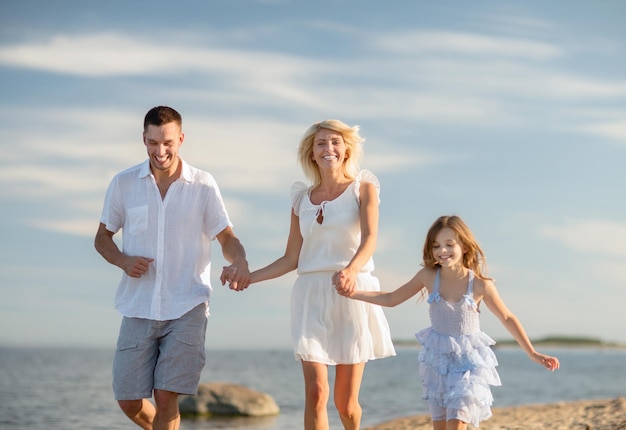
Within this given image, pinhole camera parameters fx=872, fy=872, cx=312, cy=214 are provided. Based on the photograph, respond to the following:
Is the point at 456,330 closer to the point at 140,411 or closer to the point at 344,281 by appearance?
the point at 344,281

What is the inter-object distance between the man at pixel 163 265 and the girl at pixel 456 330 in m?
1.05

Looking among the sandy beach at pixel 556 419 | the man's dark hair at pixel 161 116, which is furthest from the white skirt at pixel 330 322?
the sandy beach at pixel 556 419

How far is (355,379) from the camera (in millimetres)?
5918

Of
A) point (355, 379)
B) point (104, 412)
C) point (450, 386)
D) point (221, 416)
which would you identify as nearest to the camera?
point (450, 386)

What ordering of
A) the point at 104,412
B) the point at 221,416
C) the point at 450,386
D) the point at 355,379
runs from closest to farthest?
→ the point at 450,386
the point at 355,379
the point at 221,416
the point at 104,412

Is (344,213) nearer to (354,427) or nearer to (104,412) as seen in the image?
(354,427)

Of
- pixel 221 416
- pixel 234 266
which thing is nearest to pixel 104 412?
pixel 221 416

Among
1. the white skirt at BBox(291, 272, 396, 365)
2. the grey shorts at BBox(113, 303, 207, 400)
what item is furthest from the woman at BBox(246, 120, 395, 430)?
the grey shorts at BBox(113, 303, 207, 400)

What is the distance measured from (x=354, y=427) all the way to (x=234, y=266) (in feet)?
4.56

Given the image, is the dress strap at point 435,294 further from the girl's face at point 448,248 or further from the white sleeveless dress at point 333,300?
the white sleeveless dress at point 333,300

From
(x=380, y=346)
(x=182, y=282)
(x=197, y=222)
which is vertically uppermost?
(x=197, y=222)

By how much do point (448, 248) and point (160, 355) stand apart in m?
2.06

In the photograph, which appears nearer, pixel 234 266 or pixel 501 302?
pixel 501 302

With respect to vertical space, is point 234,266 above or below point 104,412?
above
